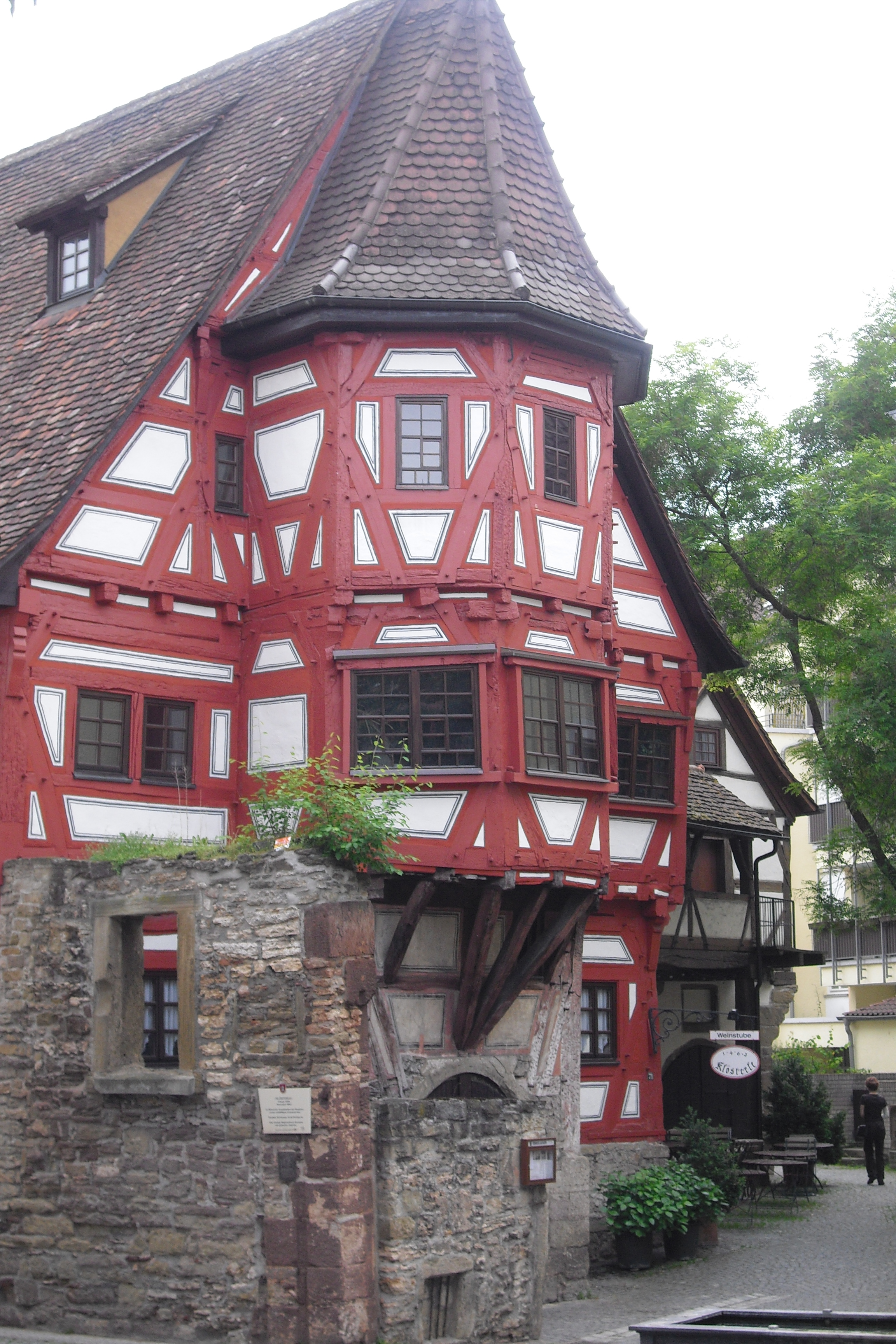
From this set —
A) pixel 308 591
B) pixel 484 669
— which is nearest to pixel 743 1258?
pixel 484 669

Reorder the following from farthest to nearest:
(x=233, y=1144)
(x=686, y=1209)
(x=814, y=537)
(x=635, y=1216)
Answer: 1. (x=814, y=537)
2. (x=686, y=1209)
3. (x=635, y=1216)
4. (x=233, y=1144)

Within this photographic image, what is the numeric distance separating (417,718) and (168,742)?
2.81 m

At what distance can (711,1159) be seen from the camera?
22766 mm

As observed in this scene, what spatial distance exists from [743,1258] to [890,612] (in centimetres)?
911

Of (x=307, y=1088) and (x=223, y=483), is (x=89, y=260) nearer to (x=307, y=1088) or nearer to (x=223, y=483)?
(x=223, y=483)

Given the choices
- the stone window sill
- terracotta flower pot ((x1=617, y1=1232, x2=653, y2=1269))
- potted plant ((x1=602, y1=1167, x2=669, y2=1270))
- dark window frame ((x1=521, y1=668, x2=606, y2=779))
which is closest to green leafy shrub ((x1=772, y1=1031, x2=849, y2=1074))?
potted plant ((x1=602, y1=1167, x2=669, y2=1270))

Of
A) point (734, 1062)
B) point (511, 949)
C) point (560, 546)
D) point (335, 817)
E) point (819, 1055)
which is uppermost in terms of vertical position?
point (560, 546)

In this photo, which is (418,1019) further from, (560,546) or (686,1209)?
(560,546)

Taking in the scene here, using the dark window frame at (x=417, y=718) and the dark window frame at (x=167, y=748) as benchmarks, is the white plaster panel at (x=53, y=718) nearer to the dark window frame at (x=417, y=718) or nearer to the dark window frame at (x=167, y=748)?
the dark window frame at (x=167, y=748)

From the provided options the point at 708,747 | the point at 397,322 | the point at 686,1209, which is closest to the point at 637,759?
the point at 686,1209

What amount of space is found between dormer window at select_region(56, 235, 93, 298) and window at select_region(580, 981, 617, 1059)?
11010mm

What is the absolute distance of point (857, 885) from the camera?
1087 inches

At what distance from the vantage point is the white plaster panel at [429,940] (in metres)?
18.8

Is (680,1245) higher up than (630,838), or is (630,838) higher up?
(630,838)
